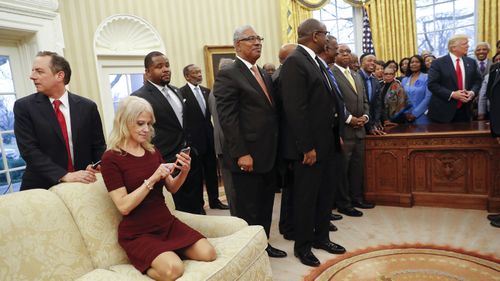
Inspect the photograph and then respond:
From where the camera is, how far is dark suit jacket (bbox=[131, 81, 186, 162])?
2.85m

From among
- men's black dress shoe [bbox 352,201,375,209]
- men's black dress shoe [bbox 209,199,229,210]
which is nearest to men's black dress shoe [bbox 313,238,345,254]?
men's black dress shoe [bbox 352,201,375,209]

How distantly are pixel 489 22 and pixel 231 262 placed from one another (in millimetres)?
6320

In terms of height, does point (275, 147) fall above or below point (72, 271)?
above

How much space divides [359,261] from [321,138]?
90cm

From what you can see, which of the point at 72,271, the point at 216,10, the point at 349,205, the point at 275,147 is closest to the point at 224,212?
the point at 349,205

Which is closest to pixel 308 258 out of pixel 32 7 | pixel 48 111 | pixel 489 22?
pixel 48 111

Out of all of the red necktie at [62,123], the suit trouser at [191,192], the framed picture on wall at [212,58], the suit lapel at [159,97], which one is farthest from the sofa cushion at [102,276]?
the framed picture on wall at [212,58]

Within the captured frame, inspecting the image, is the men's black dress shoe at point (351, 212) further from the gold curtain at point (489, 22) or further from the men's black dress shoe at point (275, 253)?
the gold curtain at point (489, 22)

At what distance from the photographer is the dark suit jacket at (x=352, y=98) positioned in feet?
11.3

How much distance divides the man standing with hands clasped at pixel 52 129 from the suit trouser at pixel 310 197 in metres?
1.31

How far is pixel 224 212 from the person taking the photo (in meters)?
4.02

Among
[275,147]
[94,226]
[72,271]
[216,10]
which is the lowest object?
[72,271]

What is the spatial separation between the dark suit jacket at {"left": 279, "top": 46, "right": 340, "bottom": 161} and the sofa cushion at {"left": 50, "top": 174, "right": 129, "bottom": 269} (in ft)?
3.97

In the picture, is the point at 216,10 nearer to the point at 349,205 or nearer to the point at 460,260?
the point at 349,205
